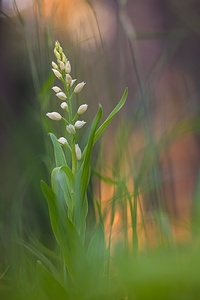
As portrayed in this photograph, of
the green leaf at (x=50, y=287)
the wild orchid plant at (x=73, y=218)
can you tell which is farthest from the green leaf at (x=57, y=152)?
the green leaf at (x=50, y=287)

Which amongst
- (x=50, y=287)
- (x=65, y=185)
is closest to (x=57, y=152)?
(x=65, y=185)

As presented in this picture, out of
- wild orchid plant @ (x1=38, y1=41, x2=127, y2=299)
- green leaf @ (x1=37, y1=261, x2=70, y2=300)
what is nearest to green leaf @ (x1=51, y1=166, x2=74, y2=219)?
wild orchid plant @ (x1=38, y1=41, x2=127, y2=299)

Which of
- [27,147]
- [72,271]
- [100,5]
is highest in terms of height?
[100,5]

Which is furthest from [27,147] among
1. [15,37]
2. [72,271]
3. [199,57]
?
[199,57]

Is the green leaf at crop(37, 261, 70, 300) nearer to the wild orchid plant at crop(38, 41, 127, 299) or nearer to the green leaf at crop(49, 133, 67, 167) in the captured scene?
the wild orchid plant at crop(38, 41, 127, 299)

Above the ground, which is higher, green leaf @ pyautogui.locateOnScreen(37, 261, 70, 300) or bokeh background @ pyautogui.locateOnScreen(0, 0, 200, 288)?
bokeh background @ pyautogui.locateOnScreen(0, 0, 200, 288)

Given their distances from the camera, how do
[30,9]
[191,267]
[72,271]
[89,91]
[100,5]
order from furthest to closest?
[100,5]
[30,9]
[89,91]
[72,271]
[191,267]

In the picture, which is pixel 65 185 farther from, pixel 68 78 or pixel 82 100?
pixel 82 100

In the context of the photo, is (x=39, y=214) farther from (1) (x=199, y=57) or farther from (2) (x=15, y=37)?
(1) (x=199, y=57)

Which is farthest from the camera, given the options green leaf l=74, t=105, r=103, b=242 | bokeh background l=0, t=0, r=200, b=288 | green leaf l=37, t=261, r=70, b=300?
bokeh background l=0, t=0, r=200, b=288
